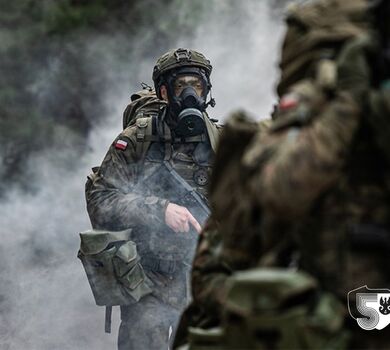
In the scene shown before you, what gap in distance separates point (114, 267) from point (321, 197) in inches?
185

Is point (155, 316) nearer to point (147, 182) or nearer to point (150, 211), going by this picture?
point (150, 211)

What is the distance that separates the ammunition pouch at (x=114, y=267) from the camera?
8.27m

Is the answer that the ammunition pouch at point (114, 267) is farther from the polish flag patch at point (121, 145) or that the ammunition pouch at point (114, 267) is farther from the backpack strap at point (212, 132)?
the backpack strap at point (212, 132)

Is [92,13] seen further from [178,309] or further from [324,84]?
[324,84]

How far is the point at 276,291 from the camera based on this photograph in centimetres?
358

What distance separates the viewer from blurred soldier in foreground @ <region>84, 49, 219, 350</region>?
26.9 ft

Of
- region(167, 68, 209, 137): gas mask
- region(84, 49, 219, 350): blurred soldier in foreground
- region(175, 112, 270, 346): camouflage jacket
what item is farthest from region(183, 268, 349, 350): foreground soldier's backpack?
region(167, 68, 209, 137): gas mask

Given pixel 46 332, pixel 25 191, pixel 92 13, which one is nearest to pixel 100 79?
pixel 92 13

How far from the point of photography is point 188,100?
8461 millimetres

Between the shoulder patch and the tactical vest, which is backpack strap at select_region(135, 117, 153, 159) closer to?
the tactical vest

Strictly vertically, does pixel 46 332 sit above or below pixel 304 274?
above

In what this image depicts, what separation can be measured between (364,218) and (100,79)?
1185 cm

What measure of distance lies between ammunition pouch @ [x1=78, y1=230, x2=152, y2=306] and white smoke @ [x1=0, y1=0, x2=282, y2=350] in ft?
6.71

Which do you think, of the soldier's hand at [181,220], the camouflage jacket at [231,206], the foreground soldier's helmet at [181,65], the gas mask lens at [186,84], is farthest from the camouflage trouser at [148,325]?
the camouflage jacket at [231,206]
